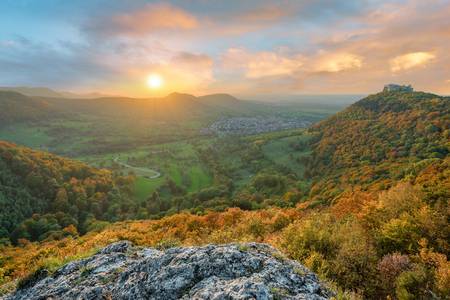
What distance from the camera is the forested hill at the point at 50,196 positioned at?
302ft

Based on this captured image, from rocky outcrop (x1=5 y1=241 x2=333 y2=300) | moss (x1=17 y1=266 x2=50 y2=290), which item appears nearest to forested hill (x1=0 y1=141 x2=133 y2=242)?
moss (x1=17 y1=266 x2=50 y2=290)

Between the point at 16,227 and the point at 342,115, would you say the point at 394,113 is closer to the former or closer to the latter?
the point at 342,115

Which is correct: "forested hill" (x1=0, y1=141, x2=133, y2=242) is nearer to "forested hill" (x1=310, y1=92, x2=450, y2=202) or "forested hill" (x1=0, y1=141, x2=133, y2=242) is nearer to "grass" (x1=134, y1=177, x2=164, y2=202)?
"grass" (x1=134, y1=177, x2=164, y2=202)

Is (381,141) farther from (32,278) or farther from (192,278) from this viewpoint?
(32,278)

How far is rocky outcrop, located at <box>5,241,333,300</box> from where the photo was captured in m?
11.6

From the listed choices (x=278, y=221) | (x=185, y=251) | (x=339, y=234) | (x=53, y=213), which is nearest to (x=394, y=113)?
(x=278, y=221)

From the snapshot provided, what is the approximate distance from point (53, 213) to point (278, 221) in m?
103

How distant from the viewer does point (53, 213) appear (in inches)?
4151

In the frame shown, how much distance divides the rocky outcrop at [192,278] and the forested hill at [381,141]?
64384 millimetres

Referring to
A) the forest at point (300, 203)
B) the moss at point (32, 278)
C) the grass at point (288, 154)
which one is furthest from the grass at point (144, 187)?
the moss at point (32, 278)

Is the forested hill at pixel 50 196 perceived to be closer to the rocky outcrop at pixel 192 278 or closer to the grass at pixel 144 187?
the grass at pixel 144 187

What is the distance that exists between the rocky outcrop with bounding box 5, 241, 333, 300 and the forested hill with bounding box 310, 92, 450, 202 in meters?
64.4

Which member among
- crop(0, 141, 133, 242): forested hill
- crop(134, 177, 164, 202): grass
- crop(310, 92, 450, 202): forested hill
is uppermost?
crop(310, 92, 450, 202): forested hill

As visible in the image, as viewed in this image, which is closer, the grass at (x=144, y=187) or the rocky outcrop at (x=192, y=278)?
the rocky outcrop at (x=192, y=278)
